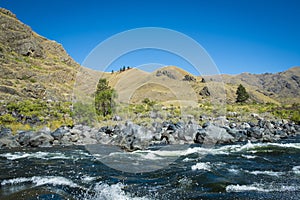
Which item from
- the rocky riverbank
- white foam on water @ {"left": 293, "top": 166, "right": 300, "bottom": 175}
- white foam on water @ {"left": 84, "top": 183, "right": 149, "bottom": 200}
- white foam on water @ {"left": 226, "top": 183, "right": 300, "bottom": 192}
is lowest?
white foam on water @ {"left": 293, "top": 166, "right": 300, "bottom": 175}

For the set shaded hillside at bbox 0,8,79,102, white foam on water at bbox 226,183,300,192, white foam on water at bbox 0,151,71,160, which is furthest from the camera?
shaded hillside at bbox 0,8,79,102

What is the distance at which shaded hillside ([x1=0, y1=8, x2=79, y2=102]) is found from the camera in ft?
171

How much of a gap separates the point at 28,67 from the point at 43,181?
66158 mm

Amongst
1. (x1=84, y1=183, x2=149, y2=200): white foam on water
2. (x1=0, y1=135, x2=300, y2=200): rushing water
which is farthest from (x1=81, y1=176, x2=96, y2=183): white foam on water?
(x1=84, y1=183, x2=149, y2=200): white foam on water

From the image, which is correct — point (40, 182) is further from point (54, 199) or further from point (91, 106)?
point (91, 106)

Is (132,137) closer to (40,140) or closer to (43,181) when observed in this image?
(40,140)

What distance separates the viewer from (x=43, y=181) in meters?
8.99

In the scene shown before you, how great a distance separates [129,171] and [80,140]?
35.4ft

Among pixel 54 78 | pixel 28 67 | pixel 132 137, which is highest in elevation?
pixel 28 67

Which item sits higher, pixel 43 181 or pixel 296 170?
pixel 43 181

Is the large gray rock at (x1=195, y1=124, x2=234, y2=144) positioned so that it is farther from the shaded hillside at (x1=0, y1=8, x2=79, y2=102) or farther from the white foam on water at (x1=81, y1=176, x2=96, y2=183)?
the shaded hillside at (x1=0, y1=8, x2=79, y2=102)

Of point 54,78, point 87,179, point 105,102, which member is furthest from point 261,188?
point 54,78

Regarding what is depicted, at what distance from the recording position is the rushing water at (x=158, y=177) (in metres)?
7.59

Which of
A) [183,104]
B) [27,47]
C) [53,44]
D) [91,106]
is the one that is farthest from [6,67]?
[53,44]
